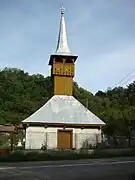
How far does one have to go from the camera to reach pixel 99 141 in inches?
1275

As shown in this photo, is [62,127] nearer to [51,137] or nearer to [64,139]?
[64,139]

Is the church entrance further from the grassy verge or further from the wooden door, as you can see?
the grassy verge

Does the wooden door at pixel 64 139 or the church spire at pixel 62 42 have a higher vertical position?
the church spire at pixel 62 42

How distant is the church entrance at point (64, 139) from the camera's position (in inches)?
1275

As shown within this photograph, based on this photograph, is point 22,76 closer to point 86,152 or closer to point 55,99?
point 55,99

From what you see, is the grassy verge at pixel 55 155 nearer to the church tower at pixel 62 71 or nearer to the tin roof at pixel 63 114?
the tin roof at pixel 63 114

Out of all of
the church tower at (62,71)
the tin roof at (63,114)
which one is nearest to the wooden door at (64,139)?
the tin roof at (63,114)

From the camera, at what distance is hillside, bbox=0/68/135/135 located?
1713 inches

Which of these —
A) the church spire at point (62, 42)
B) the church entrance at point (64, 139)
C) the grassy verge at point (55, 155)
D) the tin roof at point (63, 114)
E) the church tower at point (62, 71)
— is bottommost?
the grassy verge at point (55, 155)

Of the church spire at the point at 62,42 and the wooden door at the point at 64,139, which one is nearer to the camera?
the wooden door at the point at 64,139

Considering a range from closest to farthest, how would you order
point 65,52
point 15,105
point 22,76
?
point 65,52 < point 15,105 < point 22,76

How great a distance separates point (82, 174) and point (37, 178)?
193cm

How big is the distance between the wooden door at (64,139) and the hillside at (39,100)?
8.35m

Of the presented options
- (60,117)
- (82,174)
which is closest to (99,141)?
(60,117)
